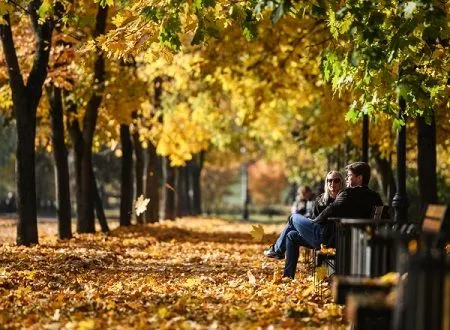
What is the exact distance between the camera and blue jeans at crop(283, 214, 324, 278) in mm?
11484

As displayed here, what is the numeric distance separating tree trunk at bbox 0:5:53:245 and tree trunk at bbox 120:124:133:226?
9547mm

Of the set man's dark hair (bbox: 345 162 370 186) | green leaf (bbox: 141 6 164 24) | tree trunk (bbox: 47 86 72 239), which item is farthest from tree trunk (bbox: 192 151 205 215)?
green leaf (bbox: 141 6 164 24)

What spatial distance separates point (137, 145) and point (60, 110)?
1134cm

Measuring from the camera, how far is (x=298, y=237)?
11.8 metres

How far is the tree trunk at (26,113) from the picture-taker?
16.6m

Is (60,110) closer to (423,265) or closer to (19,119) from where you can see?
(19,119)

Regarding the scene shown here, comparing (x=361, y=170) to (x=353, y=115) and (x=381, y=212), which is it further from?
(x=381, y=212)

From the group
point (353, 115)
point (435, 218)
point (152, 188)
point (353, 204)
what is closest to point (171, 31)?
point (353, 115)

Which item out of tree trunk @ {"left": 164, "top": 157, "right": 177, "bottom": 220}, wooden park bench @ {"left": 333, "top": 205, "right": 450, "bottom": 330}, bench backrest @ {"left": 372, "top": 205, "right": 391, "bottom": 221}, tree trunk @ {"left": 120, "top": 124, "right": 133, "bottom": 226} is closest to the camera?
wooden park bench @ {"left": 333, "top": 205, "right": 450, "bottom": 330}

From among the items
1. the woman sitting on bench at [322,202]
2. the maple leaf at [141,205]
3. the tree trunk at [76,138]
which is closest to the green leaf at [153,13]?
the woman sitting on bench at [322,202]

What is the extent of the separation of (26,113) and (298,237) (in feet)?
23.4

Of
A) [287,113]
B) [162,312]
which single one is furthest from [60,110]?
[287,113]

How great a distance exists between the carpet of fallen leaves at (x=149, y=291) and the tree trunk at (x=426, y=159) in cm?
351

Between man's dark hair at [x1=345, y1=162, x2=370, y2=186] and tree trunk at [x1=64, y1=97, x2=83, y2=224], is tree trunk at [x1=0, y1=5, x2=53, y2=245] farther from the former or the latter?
man's dark hair at [x1=345, y1=162, x2=370, y2=186]
